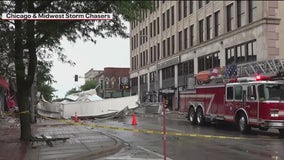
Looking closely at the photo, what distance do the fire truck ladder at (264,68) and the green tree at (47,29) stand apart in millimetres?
8219

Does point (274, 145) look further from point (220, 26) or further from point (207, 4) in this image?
point (207, 4)

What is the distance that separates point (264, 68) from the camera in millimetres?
21766

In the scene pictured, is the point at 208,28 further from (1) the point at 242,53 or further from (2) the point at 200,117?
(2) the point at 200,117

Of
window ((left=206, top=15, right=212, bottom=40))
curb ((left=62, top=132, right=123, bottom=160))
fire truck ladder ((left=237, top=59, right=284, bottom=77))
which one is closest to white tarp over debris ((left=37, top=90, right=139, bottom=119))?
window ((left=206, top=15, right=212, bottom=40))

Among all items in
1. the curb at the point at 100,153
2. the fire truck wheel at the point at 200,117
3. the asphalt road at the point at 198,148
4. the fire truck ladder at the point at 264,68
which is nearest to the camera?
the curb at the point at 100,153

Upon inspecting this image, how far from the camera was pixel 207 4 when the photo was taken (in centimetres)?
4850

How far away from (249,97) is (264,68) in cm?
173

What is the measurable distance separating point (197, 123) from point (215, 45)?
65.1 ft

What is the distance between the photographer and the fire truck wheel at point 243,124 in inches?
834

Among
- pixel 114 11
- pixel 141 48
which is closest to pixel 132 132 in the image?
pixel 114 11

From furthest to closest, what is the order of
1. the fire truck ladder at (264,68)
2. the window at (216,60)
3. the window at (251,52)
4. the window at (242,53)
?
the window at (216,60), the window at (242,53), the window at (251,52), the fire truck ladder at (264,68)

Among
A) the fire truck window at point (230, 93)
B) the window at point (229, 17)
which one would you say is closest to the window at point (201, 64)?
the window at point (229, 17)

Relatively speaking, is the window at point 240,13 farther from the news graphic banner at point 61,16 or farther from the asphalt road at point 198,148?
the news graphic banner at point 61,16

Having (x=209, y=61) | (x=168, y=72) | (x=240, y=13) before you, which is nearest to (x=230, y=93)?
(x=240, y=13)
